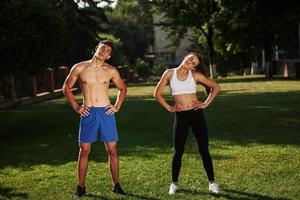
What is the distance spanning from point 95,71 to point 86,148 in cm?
99

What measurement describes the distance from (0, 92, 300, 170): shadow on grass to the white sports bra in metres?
3.16

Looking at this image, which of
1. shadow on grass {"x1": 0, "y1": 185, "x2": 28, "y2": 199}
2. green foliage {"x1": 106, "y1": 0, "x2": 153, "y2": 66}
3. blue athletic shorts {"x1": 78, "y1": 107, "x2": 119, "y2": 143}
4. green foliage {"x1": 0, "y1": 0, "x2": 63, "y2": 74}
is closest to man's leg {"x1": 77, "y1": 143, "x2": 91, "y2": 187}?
blue athletic shorts {"x1": 78, "y1": 107, "x2": 119, "y2": 143}

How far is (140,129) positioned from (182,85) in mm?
7047

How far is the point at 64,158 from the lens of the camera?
10148 millimetres

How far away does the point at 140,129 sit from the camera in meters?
13.9

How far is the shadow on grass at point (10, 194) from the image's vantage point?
7291 mm

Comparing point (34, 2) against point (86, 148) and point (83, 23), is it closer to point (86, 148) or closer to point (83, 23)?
point (86, 148)

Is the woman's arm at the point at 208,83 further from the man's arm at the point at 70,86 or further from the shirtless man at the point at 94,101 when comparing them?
the man's arm at the point at 70,86

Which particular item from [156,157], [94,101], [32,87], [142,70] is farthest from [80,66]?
[142,70]

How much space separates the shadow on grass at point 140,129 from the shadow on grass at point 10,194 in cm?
157

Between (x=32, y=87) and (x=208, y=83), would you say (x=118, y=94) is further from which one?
(x=32, y=87)

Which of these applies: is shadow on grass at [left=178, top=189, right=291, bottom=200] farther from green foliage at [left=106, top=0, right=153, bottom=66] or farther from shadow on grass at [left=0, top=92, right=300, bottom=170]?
green foliage at [left=106, top=0, right=153, bottom=66]

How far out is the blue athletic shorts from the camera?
6832 millimetres

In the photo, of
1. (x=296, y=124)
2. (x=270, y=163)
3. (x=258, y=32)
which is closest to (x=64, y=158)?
(x=270, y=163)
